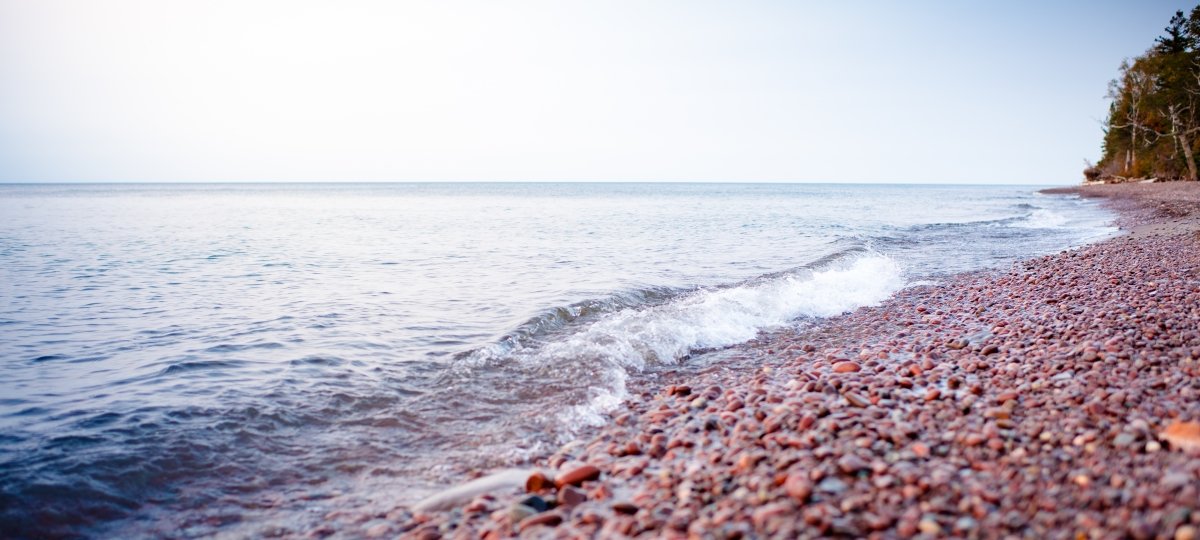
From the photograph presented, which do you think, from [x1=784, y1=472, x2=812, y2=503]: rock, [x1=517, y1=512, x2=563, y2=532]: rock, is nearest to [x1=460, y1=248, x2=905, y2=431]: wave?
[x1=517, y1=512, x2=563, y2=532]: rock

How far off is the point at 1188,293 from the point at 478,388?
9.77 meters

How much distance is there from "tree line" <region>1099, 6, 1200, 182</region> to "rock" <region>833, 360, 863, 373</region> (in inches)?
2364

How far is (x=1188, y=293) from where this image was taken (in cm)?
852

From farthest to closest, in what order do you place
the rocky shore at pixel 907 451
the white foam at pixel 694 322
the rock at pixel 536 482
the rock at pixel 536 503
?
the white foam at pixel 694 322 → the rock at pixel 536 482 → the rock at pixel 536 503 → the rocky shore at pixel 907 451

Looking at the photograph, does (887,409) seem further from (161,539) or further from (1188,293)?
(1188,293)

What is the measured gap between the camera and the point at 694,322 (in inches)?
393

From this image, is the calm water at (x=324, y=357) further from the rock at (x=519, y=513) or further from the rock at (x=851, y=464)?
the rock at (x=851, y=464)

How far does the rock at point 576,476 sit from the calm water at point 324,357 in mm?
952

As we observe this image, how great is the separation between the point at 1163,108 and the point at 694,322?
6500cm

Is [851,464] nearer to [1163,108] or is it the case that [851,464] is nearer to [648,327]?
[648,327]

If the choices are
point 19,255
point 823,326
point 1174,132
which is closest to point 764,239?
point 823,326

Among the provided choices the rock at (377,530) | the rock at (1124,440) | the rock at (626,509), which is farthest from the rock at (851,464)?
the rock at (377,530)

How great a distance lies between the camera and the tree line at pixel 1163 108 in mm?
49094

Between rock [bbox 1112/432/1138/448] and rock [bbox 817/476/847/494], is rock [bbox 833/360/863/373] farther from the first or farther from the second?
rock [bbox 817/476/847/494]
